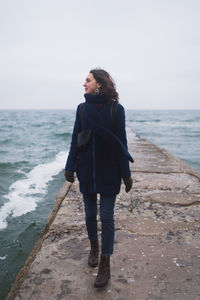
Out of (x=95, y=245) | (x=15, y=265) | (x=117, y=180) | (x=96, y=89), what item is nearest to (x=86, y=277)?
(x=95, y=245)

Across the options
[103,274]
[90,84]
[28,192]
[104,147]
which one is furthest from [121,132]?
[28,192]

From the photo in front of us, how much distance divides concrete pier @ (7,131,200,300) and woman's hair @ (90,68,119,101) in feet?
4.52

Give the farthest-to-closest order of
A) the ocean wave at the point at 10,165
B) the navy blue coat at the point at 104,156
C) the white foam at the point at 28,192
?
the ocean wave at the point at 10,165 < the white foam at the point at 28,192 < the navy blue coat at the point at 104,156

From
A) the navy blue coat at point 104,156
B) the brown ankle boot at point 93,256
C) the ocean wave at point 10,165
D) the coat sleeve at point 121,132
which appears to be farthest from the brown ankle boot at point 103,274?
the ocean wave at point 10,165

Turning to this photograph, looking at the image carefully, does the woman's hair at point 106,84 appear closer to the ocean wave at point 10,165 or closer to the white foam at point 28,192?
the white foam at point 28,192

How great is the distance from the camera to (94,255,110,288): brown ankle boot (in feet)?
6.12

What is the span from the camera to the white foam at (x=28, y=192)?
5.15m

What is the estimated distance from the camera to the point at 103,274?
1897 mm

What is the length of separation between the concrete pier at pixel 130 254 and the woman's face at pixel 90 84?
1431 millimetres

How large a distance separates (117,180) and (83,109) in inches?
24.6

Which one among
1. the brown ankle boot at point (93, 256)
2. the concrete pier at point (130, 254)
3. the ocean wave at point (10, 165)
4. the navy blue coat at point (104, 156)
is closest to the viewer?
the concrete pier at point (130, 254)

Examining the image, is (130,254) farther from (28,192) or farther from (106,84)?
(28,192)

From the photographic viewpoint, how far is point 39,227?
4422 millimetres

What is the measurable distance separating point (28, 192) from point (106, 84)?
16.5 feet
